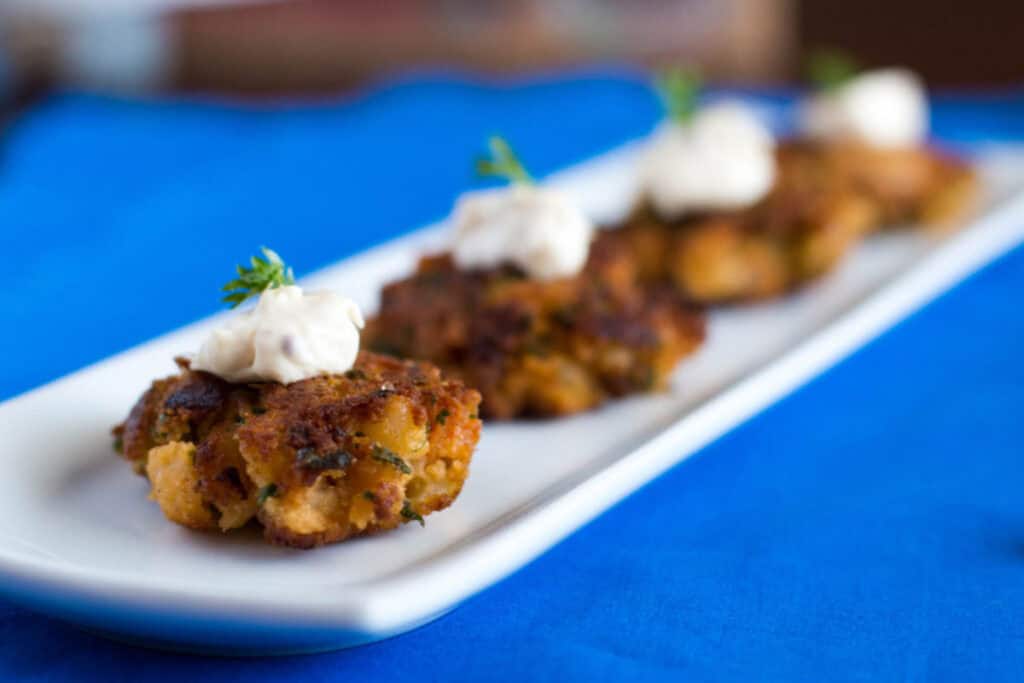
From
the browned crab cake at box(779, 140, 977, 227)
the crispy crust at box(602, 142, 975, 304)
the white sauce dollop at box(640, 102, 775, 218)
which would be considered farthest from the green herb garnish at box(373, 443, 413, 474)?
the browned crab cake at box(779, 140, 977, 227)

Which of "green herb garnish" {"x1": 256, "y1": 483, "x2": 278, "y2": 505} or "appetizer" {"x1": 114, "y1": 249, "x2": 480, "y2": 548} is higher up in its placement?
"appetizer" {"x1": 114, "y1": 249, "x2": 480, "y2": 548}

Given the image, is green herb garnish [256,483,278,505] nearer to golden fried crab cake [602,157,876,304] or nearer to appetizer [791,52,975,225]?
golden fried crab cake [602,157,876,304]

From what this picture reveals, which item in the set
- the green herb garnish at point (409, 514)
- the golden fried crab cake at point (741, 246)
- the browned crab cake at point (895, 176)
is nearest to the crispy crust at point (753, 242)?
the golden fried crab cake at point (741, 246)

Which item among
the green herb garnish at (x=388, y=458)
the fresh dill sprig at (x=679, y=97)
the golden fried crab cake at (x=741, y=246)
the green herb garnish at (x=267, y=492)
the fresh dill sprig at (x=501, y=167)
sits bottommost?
the green herb garnish at (x=267, y=492)

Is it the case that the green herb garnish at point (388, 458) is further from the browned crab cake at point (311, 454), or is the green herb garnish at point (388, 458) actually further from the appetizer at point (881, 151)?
the appetizer at point (881, 151)

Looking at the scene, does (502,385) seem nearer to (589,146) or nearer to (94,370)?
(94,370)

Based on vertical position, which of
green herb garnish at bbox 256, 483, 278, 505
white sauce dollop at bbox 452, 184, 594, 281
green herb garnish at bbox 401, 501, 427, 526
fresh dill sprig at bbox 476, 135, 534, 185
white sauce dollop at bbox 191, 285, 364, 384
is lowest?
green herb garnish at bbox 256, 483, 278, 505
